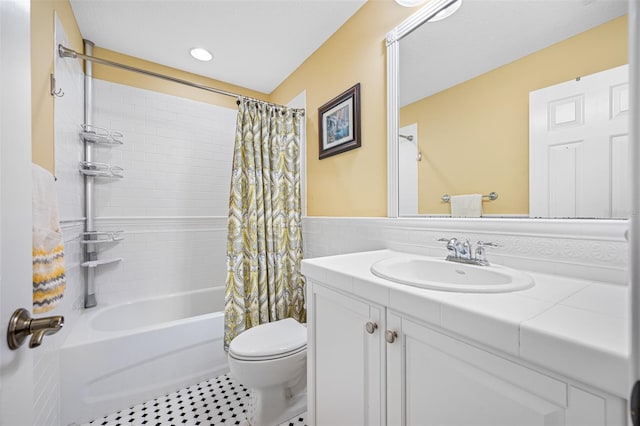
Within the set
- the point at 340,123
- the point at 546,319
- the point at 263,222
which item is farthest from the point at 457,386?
the point at 340,123

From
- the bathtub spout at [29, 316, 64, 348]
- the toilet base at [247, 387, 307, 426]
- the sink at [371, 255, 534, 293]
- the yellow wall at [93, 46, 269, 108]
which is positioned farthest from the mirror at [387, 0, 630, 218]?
the yellow wall at [93, 46, 269, 108]

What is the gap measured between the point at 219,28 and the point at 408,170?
1618 mm

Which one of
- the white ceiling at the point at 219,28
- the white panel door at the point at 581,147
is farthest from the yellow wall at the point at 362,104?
the white panel door at the point at 581,147

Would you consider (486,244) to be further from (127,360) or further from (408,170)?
(127,360)

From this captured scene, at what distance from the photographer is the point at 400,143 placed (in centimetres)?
143

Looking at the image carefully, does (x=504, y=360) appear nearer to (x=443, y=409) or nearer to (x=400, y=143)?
(x=443, y=409)

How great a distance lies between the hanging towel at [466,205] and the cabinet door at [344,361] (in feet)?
2.08

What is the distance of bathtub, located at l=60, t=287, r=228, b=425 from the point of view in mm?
1388

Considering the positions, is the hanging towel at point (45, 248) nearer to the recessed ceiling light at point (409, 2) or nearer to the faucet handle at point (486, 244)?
the faucet handle at point (486, 244)

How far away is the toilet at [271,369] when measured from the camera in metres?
1.29

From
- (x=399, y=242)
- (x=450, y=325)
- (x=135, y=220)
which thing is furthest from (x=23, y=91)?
(x=135, y=220)

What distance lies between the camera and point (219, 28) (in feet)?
5.92

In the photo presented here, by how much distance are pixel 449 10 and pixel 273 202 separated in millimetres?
1457

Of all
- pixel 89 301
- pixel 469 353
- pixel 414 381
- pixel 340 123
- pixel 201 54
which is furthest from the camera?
pixel 201 54
